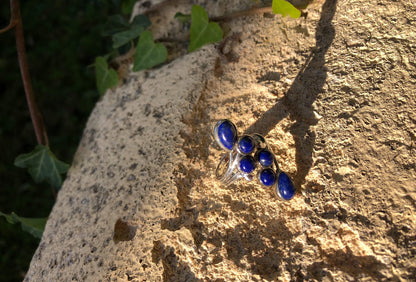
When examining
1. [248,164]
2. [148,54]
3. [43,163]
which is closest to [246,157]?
[248,164]

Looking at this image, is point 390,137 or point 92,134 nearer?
point 390,137

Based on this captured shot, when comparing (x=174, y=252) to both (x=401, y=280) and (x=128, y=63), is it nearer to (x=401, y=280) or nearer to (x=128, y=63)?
(x=401, y=280)

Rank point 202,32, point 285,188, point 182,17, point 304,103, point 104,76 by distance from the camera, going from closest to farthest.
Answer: point 285,188 → point 304,103 → point 202,32 → point 182,17 → point 104,76

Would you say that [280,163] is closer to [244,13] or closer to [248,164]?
[248,164]

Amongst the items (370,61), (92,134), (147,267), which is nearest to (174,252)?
(147,267)

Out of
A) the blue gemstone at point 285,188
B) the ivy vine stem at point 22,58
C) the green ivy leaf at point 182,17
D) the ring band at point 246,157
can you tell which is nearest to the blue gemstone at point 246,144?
the ring band at point 246,157
